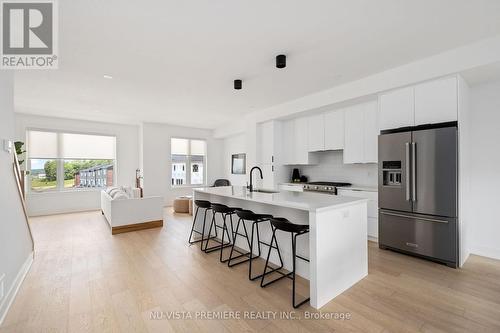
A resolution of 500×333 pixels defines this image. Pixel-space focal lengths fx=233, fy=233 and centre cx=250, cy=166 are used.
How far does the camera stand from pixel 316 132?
5074 mm

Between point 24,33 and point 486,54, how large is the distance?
5.18 meters

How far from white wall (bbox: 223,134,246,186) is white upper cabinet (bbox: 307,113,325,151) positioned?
294 cm

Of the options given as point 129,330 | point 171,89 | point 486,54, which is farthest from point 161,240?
point 486,54

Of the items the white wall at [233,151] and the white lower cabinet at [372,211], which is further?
the white wall at [233,151]

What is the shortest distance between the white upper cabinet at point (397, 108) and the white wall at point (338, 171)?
1.12 meters

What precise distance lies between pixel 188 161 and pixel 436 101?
710 cm

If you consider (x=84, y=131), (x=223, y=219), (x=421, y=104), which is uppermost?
(x=84, y=131)

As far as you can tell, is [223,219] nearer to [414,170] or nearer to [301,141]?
[301,141]

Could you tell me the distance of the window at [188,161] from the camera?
805 cm

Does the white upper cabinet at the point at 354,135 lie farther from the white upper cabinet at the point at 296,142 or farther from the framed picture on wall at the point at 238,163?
the framed picture on wall at the point at 238,163

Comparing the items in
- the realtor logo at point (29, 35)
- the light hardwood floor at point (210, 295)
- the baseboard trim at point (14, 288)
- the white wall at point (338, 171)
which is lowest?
the light hardwood floor at point (210, 295)

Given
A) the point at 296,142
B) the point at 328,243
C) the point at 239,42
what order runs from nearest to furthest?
the point at 328,243, the point at 239,42, the point at 296,142

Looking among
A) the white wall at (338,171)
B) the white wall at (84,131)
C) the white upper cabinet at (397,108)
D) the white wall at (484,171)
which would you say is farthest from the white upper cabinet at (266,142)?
the white wall at (84,131)

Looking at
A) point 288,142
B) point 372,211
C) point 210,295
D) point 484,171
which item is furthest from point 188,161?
point 484,171
